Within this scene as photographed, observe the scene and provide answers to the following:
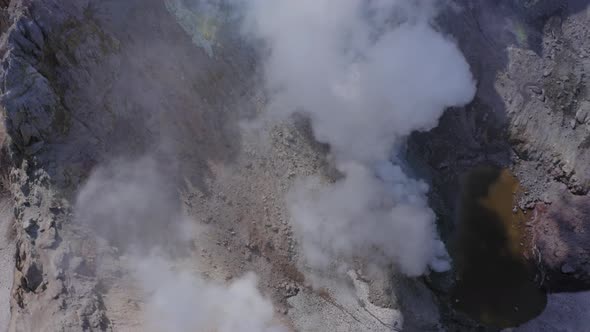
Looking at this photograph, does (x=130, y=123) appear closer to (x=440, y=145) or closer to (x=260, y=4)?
(x=260, y=4)

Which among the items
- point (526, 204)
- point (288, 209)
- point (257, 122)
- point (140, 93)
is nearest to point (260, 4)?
point (257, 122)

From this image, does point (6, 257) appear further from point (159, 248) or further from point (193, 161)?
point (193, 161)

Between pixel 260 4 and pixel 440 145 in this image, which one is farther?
pixel 440 145

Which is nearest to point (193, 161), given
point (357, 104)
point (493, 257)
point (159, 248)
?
point (159, 248)

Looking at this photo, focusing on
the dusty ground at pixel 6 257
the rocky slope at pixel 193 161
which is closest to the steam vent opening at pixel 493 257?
the rocky slope at pixel 193 161

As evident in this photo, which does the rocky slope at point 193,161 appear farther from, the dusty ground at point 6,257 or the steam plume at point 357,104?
the dusty ground at point 6,257

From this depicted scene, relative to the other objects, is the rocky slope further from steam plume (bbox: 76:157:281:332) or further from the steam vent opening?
the steam vent opening
